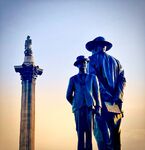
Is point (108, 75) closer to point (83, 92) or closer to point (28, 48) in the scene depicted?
point (83, 92)

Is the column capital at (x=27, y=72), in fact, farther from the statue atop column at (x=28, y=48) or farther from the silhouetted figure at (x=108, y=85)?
the silhouetted figure at (x=108, y=85)

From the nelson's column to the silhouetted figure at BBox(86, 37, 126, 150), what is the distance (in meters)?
2.36

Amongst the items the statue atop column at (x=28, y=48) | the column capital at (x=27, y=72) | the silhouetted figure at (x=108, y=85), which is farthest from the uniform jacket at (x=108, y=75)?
the statue atop column at (x=28, y=48)

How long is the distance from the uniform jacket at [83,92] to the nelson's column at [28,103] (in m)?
2.73

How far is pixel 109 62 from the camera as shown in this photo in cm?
632

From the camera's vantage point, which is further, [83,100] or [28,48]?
[28,48]

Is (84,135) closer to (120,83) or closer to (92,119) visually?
(92,119)

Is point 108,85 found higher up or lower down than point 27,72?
lower down

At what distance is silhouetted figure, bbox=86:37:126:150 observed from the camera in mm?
5949

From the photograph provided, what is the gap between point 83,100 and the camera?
18.3 feet

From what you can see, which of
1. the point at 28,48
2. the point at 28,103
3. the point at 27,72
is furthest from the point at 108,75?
the point at 28,48

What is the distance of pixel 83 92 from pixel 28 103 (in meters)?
2.98

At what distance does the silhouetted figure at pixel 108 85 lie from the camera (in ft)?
19.5

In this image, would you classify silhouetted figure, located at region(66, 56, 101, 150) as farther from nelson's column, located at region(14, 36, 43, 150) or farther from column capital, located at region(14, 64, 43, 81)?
column capital, located at region(14, 64, 43, 81)
